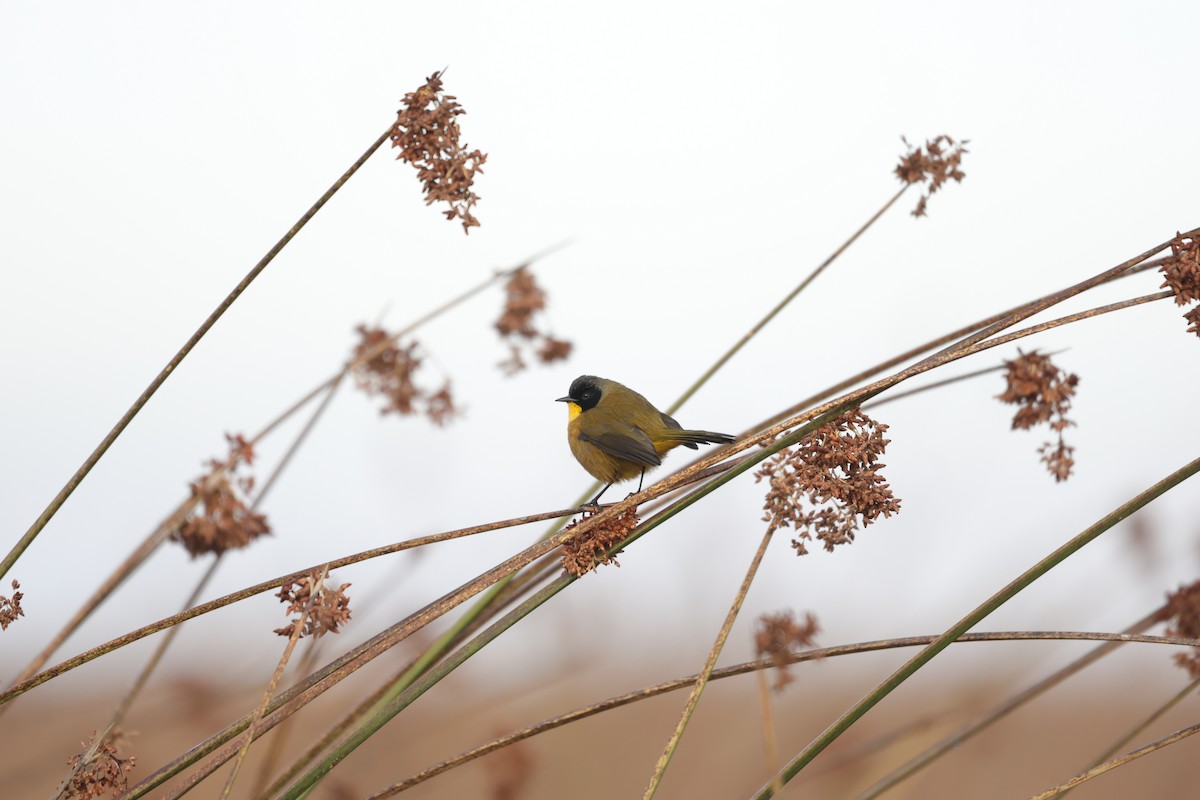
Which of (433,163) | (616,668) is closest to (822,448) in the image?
(433,163)

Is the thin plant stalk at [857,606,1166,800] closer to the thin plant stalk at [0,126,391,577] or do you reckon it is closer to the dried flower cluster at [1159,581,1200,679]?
the dried flower cluster at [1159,581,1200,679]

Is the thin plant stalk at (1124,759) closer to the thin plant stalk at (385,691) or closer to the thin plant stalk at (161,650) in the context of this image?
the thin plant stalk at (385,691)

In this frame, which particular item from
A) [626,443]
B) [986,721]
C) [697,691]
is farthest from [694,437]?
[697,691]

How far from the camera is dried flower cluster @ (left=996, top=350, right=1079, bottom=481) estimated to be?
8.93 feet

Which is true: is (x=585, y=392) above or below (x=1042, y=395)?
above

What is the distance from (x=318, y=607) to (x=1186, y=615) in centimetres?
241

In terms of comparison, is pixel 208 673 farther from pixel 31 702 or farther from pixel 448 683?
pixel 31 702

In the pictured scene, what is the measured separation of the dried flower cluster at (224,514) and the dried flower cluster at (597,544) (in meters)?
0.90

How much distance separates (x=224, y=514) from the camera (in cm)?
261

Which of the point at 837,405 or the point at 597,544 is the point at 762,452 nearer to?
the point at 837,405

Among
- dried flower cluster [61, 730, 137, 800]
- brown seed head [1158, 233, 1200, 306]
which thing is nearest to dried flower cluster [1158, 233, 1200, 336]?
brown seed head [1158, 233, 1200, 306]

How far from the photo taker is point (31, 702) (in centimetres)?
445

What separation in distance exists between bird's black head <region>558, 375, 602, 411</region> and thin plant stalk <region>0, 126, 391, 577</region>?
3141 millimetres

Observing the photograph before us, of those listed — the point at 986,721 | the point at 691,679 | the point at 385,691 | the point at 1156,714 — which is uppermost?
the point at 385,691
